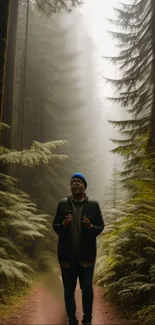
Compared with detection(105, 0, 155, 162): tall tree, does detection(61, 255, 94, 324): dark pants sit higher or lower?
lower

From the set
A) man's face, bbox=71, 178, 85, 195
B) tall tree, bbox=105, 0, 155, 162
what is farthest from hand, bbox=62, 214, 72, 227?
tall tree, bbox=105, 0, 155, 162

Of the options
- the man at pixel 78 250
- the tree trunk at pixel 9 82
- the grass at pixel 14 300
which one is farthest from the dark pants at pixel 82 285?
A: the tree trunk at pixel 9 82

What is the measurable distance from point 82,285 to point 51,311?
149 inches

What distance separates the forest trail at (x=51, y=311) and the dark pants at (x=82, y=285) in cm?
210

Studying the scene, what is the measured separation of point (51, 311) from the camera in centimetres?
768

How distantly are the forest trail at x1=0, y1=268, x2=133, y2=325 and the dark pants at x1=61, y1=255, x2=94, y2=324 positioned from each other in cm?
210

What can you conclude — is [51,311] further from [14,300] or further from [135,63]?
[135,63]

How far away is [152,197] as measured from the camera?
7.00 meters

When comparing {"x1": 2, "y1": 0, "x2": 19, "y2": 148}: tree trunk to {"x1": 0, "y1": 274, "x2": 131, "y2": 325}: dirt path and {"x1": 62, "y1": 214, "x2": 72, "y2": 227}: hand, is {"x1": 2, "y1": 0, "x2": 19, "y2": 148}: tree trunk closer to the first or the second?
{"x1": 0, "y1": 274, "x2": 131, "y2": 325}: dirt path

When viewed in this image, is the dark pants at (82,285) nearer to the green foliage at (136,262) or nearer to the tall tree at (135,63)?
the green foliage at (136,262)

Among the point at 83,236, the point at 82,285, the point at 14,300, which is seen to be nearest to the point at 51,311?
the point at 14,300

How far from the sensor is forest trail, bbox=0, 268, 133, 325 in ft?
21.8

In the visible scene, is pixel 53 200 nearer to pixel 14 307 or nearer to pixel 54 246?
pixel 54 246

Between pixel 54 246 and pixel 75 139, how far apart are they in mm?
10686
